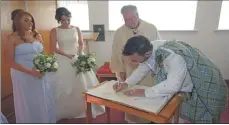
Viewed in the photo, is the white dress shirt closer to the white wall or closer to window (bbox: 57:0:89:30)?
the white wall

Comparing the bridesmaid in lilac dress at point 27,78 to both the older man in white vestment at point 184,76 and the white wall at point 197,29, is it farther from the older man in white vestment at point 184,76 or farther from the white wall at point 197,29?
the white wall at point 197,29

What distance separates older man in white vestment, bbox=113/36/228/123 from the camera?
111cm

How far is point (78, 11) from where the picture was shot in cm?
380

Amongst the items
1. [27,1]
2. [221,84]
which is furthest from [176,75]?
[27,1]

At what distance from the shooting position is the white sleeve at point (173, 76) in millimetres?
1085

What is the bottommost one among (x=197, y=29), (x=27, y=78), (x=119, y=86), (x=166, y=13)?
(x=27, y=78)

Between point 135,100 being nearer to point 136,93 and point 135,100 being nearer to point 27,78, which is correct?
point 136,93

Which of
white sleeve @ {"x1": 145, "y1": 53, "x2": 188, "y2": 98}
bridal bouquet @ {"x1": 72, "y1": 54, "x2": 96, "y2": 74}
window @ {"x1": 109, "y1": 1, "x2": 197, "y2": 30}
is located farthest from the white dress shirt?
window @ {"x1": 109, "y1": 1, "x2": 197, "y2": 30}

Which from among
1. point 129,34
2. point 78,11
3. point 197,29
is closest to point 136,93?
point 129,34

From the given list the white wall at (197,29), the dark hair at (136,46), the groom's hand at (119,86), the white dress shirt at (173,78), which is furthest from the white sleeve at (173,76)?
the white wall at (197,29)

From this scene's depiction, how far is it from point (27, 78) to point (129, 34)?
106cm

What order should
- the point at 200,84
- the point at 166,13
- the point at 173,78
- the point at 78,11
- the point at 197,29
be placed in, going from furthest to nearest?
1. the point at 78,11
2. the point at 166,13
3. the point at 197,29
4. the point at 200,84
5. the point at 173,78

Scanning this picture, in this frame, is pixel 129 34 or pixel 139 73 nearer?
pixel 139 73

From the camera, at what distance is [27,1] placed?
287 cm
